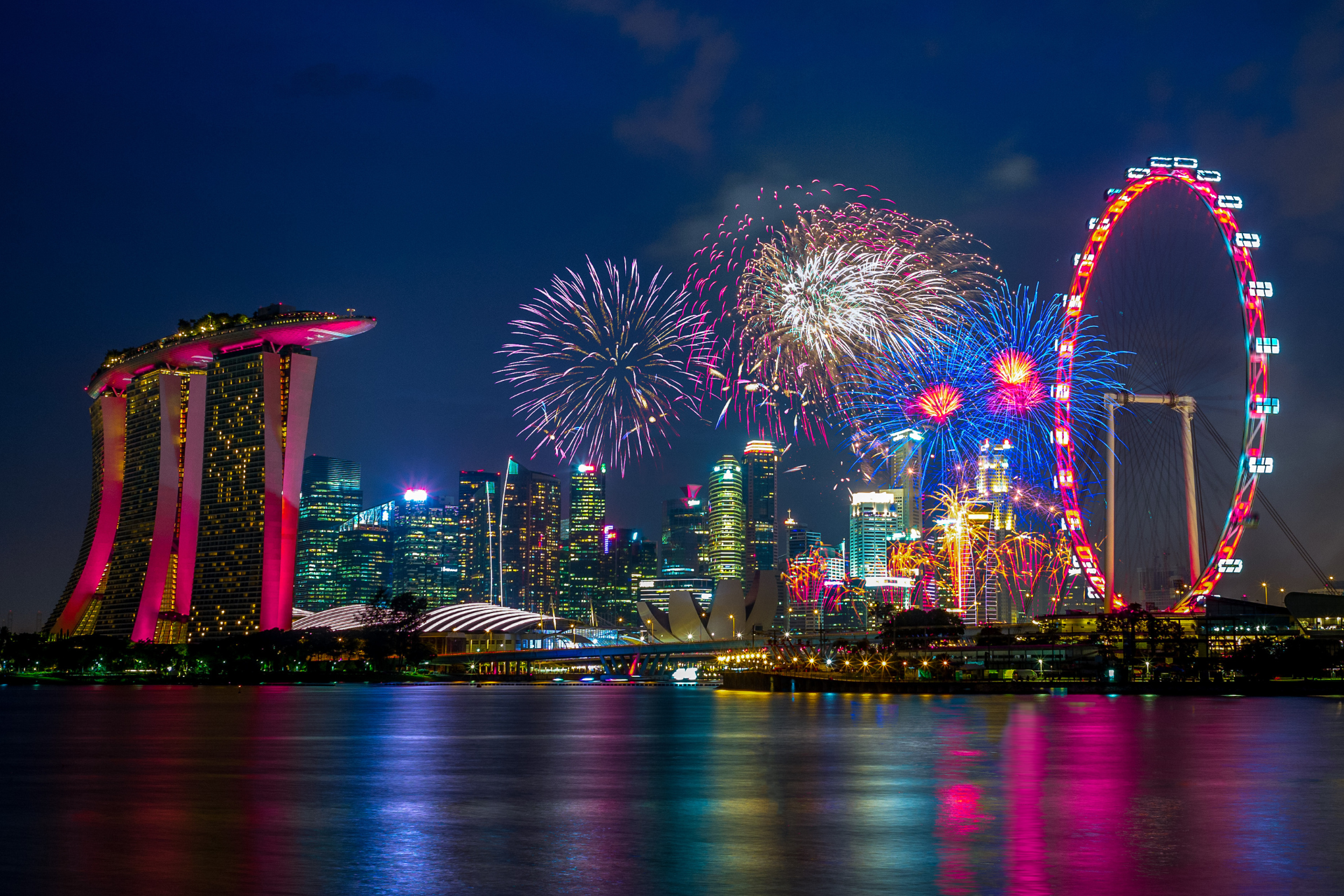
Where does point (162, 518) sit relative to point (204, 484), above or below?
below

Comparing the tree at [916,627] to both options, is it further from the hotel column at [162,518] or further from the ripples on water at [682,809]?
the hotel column at [162,518]

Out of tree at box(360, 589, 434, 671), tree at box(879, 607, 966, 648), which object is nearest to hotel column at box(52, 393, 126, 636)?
tree at box(360, 589, 434, 671)

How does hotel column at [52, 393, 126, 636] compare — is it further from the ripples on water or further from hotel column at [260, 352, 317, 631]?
the ripples on water

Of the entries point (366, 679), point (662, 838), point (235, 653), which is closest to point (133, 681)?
point (235, 653)

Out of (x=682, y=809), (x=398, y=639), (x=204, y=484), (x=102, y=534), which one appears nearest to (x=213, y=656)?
(x=204, y=484)

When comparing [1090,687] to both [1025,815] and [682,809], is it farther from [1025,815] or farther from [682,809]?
[682,809]
